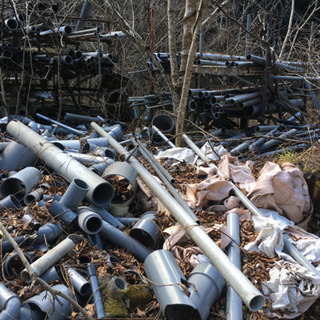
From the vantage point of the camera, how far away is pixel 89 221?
387cm

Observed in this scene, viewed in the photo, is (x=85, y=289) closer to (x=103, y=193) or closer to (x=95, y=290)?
(x=95, y=290)

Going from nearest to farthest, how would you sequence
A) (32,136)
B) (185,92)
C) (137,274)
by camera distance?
1. (137,274)
2. (32,136)
3. (185,92)

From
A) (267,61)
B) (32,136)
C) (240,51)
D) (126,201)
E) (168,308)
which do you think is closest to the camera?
(168,308)

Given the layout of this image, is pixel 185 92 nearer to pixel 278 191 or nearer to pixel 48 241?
pixel 278 191

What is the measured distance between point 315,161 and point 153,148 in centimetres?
294

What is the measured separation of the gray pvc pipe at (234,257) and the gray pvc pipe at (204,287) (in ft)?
0.40

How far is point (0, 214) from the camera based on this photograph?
3977 millimetres

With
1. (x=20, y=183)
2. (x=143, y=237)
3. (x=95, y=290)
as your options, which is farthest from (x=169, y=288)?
(x=20, y=183)

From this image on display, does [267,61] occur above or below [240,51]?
above

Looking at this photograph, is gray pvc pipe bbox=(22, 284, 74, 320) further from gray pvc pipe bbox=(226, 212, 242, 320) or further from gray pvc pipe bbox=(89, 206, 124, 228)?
gray pvc pipe bbox=(89, 206, 124, 228)

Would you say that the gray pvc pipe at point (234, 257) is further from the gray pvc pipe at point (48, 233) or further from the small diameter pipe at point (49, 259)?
the gray pvc pipe at point (48, 233)

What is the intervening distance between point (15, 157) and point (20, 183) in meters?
0.75

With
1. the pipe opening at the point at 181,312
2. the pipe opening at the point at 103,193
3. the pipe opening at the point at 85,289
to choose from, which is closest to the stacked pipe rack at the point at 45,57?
the pipe opening at the point at 103,193

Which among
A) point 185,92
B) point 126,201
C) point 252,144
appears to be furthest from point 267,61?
point 126,201
